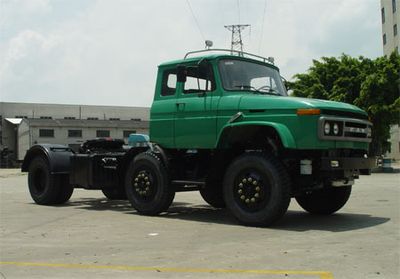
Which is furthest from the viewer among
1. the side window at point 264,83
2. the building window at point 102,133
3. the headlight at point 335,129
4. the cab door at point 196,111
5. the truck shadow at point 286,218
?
the building window at point 102,133

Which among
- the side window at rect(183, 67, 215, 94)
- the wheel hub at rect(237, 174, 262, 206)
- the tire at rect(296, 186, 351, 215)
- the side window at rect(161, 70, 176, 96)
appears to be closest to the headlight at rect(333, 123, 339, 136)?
the wheel hub at rect(237, 174, 262, 206)

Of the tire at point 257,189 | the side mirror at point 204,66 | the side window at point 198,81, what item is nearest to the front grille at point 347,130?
the tire at point 257,189

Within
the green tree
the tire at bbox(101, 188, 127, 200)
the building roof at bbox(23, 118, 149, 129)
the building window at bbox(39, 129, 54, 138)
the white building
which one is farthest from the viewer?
the white building

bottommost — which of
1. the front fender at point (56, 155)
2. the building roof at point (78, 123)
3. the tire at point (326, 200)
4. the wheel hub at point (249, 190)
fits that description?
the tire at point (326, 200)

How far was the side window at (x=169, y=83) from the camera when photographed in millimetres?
10328

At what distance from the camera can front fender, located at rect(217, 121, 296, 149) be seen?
322 inches

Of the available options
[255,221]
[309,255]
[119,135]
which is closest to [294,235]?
[255,221]

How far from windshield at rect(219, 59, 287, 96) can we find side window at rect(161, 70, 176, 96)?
1196mm

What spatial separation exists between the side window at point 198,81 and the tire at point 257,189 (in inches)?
61.1

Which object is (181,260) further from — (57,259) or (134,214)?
(134,214)

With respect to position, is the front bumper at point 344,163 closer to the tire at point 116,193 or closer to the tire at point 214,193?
the tire at point 214,193

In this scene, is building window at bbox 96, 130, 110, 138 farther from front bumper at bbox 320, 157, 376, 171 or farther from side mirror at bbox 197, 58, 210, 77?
front bumper at bbox 320, 157, 376, 171

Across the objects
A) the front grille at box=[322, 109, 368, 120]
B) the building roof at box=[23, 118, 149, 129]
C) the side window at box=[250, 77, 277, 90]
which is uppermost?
the building roof at box=[23, 118, 149, 129]

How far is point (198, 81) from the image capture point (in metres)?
9.78
